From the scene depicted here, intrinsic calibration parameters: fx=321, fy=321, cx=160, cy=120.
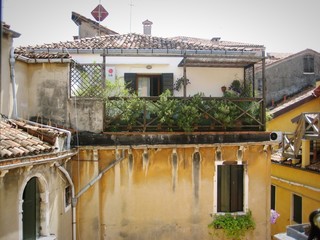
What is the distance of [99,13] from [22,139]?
39.3 ft

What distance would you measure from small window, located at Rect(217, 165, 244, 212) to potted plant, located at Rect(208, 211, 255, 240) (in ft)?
0.95

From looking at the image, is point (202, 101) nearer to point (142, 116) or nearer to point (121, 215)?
point (142, 116)

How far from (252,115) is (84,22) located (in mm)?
13935

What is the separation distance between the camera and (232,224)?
1098cm

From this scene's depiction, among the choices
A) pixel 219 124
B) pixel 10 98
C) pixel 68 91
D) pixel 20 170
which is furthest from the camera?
pixel 219 124

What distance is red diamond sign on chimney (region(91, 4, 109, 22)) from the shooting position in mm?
17656

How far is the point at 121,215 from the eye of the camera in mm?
10727

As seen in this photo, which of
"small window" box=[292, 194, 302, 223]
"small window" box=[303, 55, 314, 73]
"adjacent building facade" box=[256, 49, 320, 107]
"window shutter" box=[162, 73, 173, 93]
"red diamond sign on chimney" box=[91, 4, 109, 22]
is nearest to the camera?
"window shutter" box=[162, 73, 173, 93]

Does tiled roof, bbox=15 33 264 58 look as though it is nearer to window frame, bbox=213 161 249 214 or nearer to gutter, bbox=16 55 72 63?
gutter, bbox=16 55 72 63

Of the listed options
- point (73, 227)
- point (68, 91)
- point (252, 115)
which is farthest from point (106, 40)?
point (73, 227)

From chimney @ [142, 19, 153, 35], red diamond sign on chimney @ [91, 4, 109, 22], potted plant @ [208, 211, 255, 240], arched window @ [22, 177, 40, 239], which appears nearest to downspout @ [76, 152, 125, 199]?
arched window @ [22, 177, 40, 239]

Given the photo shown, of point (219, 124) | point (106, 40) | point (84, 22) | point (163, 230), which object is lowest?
point (163, 230)

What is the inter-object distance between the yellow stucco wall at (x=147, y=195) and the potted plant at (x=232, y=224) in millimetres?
307

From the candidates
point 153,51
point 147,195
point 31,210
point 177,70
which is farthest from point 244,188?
point 31,210
